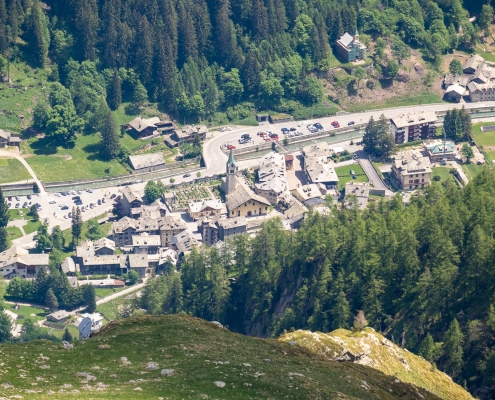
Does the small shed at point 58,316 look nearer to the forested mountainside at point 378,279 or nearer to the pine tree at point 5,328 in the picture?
the pine tree at point 5,328

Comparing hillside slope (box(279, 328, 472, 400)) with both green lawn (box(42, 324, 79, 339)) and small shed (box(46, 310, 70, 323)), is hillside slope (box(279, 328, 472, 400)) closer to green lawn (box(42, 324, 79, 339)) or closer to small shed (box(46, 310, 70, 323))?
green lawn (box(42, 324, 79, 339))

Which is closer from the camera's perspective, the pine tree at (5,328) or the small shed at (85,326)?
the pine tree at (5,328)

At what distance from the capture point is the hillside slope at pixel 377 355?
11019 cm

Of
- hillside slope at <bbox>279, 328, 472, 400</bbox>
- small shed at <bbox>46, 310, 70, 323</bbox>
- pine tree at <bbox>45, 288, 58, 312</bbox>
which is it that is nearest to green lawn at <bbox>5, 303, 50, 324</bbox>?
pine tree at <bbox>45, 288, 58, 312</bbox>

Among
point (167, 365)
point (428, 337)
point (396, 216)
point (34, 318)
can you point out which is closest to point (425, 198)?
point (396, 216)

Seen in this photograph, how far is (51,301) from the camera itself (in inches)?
7756

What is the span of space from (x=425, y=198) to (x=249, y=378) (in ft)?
340

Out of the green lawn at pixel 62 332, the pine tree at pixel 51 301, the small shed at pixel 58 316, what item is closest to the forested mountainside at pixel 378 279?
the green lawn at pixel 62 332

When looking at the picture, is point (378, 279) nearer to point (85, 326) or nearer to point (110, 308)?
point (85, 326)

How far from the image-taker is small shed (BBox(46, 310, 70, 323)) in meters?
194

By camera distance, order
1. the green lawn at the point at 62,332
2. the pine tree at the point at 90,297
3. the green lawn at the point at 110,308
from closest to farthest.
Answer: the green lawn at the point at 62,332 < the green lawn at the point at 110,308 < the pine tree at the point at 90,297

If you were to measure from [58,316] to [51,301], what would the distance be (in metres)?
3.60

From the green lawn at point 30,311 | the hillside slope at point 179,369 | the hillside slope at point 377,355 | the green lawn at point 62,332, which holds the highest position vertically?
the hillside slope at point 179,369

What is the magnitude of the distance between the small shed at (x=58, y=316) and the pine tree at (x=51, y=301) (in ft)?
5.53
